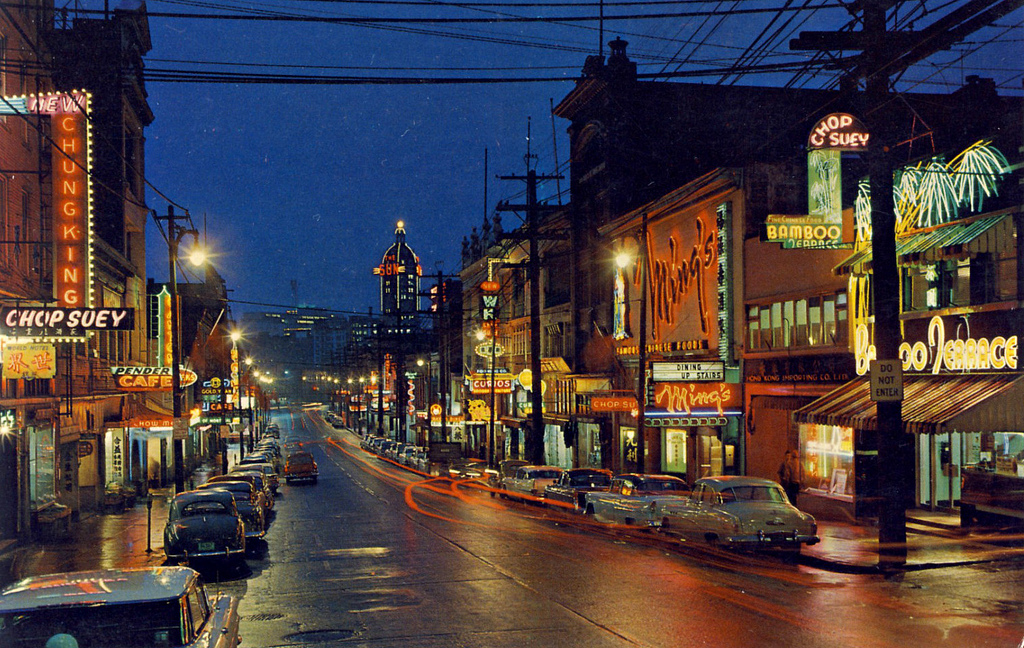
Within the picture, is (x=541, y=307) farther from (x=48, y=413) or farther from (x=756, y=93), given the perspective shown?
(x=48, y=413)

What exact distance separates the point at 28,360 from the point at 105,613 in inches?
697

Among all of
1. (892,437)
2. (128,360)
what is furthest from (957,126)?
(128,360)

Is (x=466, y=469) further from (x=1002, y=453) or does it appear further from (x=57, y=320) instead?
(x=1002, y=453)

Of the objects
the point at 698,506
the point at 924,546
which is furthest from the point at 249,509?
the point at 924,546

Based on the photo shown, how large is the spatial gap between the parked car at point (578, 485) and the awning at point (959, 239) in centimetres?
1205

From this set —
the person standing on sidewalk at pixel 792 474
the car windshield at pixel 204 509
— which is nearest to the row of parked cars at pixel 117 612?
the car windshield at pixel 204 509

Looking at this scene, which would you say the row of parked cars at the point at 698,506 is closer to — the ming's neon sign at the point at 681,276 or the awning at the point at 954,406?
the awning at the point at 954,406

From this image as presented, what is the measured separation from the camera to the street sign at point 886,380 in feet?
63.6

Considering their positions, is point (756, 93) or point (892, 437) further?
point (756, 93)

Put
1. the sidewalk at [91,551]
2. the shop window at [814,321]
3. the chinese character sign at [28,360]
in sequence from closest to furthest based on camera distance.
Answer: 1. the sidewalk at [91,551]
2. the chinese character sign at [28,360]
3. the shop window at [814,321]

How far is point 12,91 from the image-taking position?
2683 centimetres

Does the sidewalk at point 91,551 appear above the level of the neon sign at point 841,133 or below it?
below

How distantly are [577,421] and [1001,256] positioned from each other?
36211mm

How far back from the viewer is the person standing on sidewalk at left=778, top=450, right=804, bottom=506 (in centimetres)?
2873
